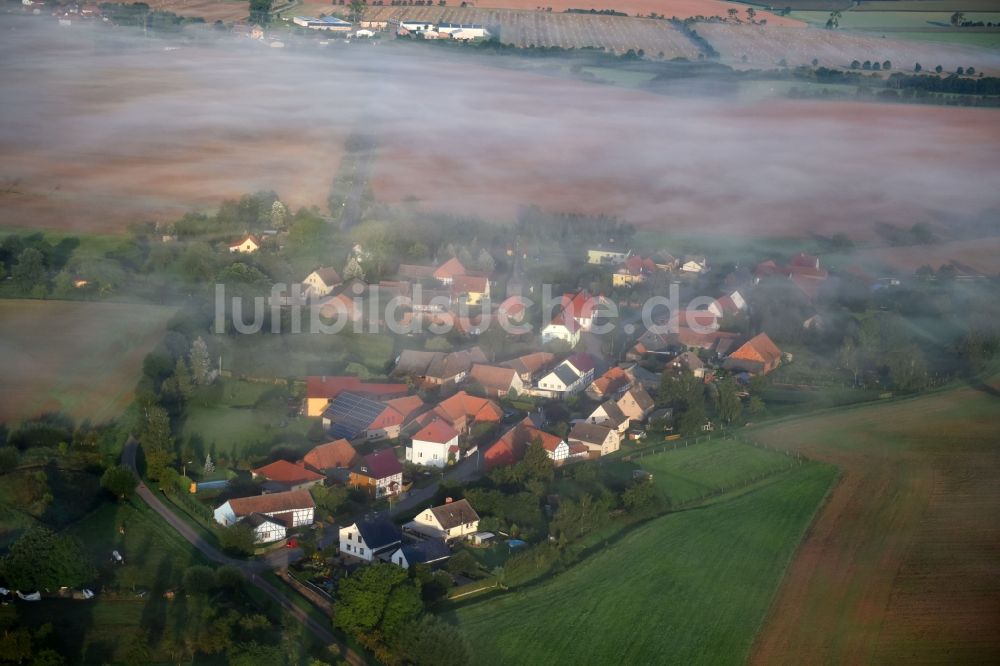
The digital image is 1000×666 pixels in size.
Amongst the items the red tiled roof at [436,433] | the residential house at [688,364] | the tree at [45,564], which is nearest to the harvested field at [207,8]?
the residential house at [688,364]

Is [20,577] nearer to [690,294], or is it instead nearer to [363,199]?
[690,294]

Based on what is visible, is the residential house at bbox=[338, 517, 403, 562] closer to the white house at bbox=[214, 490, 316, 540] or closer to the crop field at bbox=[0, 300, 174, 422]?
the white house at bbox=[214, 490, 316, 540]

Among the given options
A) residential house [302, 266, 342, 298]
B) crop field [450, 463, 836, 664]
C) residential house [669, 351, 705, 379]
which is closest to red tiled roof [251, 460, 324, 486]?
crop field [450, 463, 836, 664]

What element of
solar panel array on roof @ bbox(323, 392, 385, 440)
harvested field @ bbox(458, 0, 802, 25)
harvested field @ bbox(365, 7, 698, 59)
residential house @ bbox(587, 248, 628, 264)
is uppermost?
harvested field @ bbox(458, 0, 802, 25)

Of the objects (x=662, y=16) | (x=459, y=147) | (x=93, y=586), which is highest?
(x=662, y=16)

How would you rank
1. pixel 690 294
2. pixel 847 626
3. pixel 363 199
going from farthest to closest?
pixel 363 199
pixel 690 294
pixel 847 626

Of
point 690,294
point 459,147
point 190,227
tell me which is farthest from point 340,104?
point 690,294

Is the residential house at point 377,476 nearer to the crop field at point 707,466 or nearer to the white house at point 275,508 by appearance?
the white house at point 275,508
